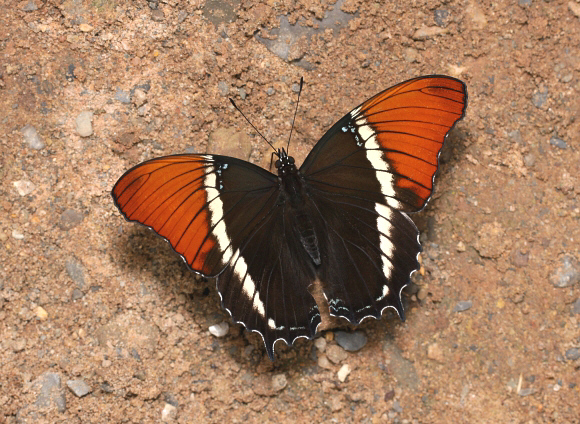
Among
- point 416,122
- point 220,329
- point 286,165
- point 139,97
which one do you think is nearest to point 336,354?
point 220,329

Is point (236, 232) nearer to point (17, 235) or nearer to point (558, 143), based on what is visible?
point (17, 235)

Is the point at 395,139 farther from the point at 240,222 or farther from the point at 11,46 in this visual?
the point at 11,46

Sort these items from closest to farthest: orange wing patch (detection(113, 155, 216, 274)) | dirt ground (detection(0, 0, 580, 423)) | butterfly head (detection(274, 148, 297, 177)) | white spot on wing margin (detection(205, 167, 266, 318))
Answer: orange wing patch (detection(113, 155, 216, 274)), white spot on wing margin (detection(205, 167, 266, 318)), butterfly head (detection(274, 148, 297, 177)), dirt ground (detection(0, 0, 580, 423))

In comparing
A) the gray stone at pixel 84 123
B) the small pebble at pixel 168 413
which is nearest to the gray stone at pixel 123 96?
the gray stone at pixel 84 123

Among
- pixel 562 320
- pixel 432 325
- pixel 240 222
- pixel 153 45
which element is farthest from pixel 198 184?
pixel 562 320

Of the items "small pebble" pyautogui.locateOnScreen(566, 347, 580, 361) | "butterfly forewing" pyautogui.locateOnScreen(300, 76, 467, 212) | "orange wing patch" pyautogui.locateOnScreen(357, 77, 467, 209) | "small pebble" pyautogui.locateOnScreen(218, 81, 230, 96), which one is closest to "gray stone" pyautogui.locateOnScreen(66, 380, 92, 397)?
"butterfly forewing" pyautogui.locateOnScreen(300, 76, 467, 212)

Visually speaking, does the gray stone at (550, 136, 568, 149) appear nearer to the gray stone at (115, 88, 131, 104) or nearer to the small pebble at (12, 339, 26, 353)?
the gray stone at (115, 88, 131, 104)
